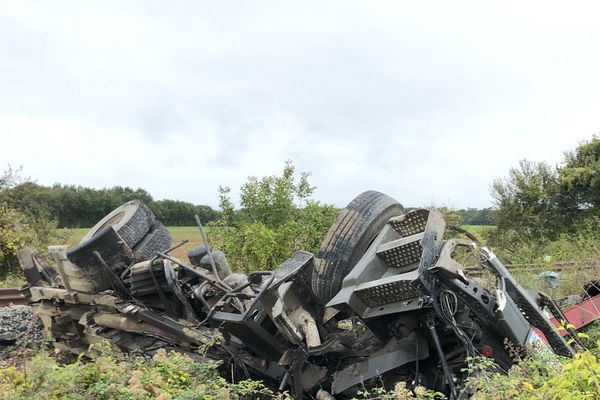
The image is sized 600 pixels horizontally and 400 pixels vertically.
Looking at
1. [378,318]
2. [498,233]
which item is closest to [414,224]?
[378,318]

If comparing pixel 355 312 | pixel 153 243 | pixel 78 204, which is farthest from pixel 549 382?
pixel 78 204

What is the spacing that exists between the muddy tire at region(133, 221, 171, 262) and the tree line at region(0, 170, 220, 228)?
33.3 ft

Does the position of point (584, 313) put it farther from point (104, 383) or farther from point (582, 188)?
point (582, 188)

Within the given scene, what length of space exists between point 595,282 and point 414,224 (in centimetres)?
312

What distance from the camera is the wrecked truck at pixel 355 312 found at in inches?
138

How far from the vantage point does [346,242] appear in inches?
161

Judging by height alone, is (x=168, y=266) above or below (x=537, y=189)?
below

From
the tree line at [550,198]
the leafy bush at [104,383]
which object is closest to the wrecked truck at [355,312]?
the leafy bush at [104,383]

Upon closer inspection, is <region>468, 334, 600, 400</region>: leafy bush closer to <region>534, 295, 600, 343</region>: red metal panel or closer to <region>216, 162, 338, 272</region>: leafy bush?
<region>534, 295, 600, 343</region>: red metal panel

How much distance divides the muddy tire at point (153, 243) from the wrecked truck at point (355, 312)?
55cm

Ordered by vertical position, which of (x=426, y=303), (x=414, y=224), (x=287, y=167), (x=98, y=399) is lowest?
(x=98, y=399)

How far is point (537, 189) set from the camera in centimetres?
2080

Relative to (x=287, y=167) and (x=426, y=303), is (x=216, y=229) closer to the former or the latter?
(x=287, y=167)

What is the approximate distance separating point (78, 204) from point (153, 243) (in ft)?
96.4
